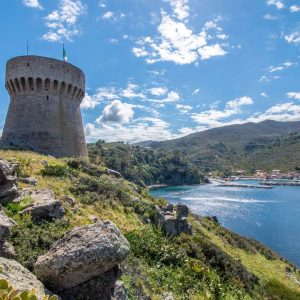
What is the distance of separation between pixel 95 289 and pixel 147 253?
19.9 feet

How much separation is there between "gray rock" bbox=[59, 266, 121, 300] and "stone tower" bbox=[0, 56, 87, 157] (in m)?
24.6

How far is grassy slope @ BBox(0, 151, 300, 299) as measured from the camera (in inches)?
398

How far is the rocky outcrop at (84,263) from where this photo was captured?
7.16 meters

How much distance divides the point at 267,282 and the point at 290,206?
68.6 meters

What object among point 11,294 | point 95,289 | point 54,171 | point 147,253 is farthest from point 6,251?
point 54,171

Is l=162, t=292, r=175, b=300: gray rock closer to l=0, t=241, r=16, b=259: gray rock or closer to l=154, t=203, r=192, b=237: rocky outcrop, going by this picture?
l=0, t=241, r=16, b=259: gray rock

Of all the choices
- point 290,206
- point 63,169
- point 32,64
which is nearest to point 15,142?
point 32,64

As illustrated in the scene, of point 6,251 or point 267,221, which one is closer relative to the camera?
point 6,251

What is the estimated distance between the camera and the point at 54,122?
3191 cm

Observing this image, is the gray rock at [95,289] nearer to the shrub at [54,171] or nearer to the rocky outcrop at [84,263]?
the rocky outcrop at [84,263]

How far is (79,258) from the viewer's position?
7.15 meters

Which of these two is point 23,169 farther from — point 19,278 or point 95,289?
point 19,278

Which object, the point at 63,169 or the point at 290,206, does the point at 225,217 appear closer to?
the point at 290,206

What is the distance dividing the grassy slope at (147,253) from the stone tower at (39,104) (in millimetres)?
8644
